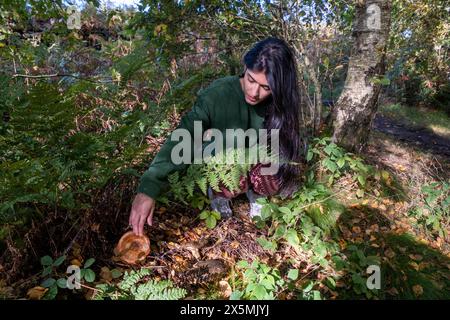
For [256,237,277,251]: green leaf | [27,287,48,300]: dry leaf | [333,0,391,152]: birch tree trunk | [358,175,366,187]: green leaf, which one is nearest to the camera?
[27,287,48,300]: dry leaf

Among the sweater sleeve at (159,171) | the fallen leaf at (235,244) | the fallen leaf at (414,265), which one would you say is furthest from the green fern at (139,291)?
the fallen leaf at (414,265)

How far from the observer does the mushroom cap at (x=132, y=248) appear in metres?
1.75

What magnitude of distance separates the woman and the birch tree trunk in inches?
43.2

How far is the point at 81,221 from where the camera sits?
5.74 ft

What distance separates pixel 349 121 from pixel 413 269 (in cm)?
156

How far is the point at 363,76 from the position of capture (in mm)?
3094

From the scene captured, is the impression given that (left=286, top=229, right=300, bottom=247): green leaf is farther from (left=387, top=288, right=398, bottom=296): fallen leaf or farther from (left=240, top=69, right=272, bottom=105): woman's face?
(left=240, top=69, right=272, bottom=105): woman's face

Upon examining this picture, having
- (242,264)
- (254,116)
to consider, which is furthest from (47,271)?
(254,116)

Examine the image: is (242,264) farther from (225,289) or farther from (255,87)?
(255,87)

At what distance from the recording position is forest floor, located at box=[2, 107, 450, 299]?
179cm

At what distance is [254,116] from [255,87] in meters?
0.34

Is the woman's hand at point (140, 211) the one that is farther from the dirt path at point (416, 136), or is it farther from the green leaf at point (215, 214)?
the dirt path at point (416, 136)

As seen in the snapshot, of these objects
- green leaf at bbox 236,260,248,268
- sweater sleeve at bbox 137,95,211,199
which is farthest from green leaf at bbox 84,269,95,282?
green leaf at bbox 236,260,248,268
